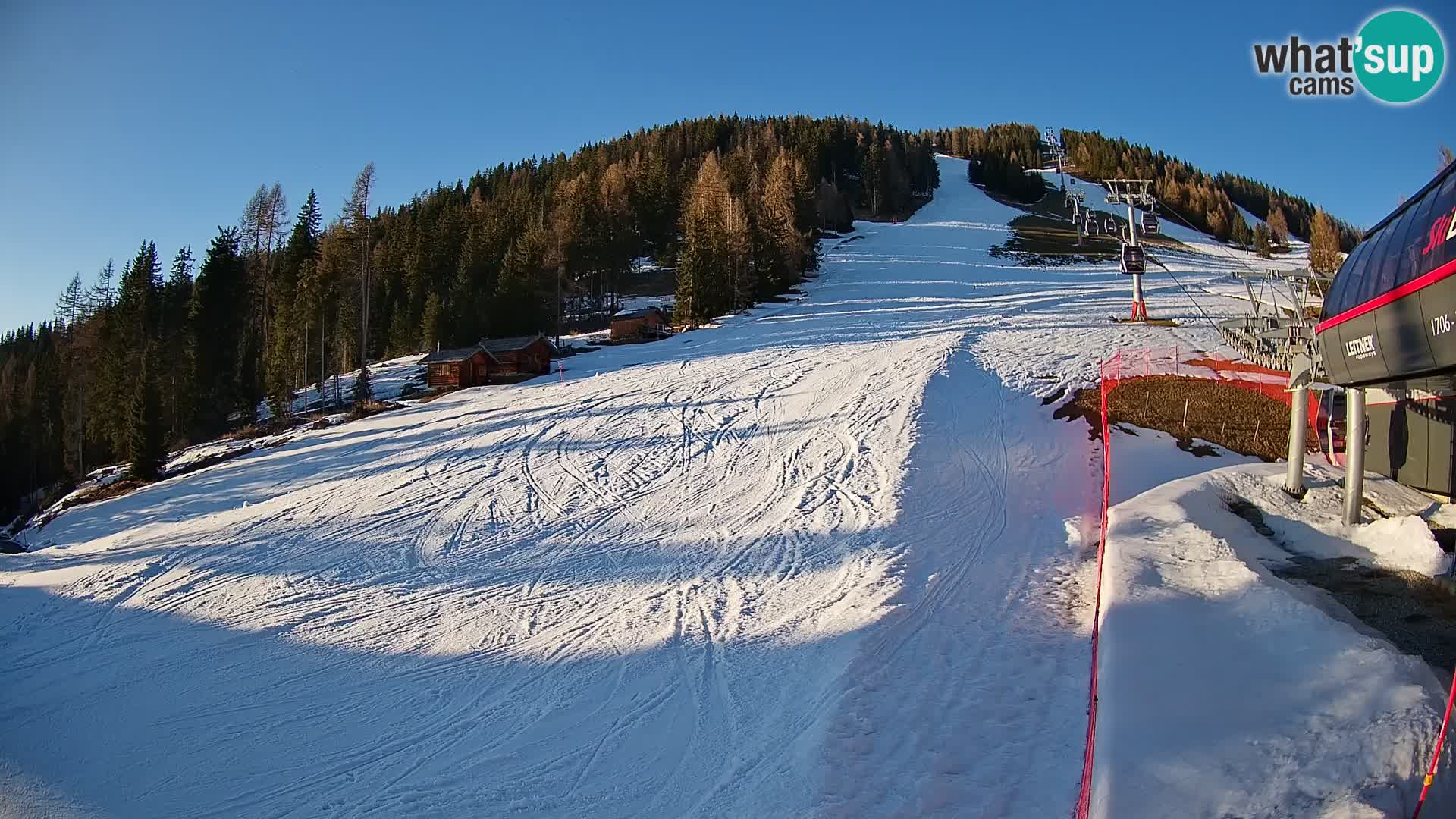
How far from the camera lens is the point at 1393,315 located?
6184mm

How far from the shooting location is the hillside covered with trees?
43.3m

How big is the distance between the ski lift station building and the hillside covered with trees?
38234mm

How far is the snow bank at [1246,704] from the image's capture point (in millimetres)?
4980

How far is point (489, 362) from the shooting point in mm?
40844

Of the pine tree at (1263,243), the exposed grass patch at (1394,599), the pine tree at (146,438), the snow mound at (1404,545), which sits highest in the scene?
the pine tree at (1263,243)

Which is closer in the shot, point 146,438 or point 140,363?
point 146,438

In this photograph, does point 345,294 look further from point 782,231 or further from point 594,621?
point 594,621

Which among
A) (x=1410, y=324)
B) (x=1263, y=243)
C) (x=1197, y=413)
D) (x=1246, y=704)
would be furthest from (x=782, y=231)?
(x=1263, y=243)

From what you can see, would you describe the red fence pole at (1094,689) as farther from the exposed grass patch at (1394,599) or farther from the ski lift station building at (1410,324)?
the ski lift station building at (1410,324)

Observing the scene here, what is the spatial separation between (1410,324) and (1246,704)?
11.0ft

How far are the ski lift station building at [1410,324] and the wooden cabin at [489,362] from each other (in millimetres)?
35586

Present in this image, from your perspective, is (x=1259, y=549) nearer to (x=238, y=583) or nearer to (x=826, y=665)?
(x=826, y=665)

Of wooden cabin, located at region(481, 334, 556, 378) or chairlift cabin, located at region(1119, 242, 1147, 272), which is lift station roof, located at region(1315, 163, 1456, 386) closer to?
chairlift cabin, located at region(1119, 242, 1147, 272)

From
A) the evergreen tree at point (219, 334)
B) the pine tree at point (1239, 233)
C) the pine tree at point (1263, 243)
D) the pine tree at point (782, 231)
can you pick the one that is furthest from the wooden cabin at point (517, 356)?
the pine tree at point (1239, 233)
